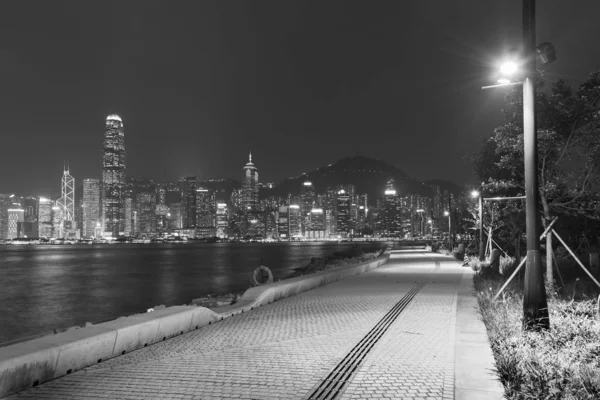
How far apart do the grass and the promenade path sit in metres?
0.29

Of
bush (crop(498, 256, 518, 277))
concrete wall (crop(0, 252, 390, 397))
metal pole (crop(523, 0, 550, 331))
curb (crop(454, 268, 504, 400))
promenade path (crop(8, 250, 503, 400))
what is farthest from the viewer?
bush (crop(498, 256, 518, 277))

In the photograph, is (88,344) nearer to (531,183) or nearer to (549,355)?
(549,355)

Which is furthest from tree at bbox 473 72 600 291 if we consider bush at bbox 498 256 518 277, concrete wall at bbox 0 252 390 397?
concrete wall at bbox 0 252 390 397

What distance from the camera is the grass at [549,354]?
18.4 ft

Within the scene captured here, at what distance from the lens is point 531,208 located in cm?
874

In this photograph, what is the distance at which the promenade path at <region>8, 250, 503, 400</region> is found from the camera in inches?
252

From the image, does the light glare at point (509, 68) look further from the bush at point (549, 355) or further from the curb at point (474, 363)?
the curb at point (474, 363)

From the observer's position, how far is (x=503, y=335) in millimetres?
8352

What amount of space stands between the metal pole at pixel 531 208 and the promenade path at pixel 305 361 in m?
0.97

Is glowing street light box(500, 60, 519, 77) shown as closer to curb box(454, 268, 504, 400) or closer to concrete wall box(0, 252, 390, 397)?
curb box(454, 268, 504, 400)

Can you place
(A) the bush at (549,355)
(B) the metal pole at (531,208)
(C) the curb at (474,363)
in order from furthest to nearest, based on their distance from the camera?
(B) the metal pole at (531,208) → (C) the curb at (474,363) → (A) the bush at (549,355)

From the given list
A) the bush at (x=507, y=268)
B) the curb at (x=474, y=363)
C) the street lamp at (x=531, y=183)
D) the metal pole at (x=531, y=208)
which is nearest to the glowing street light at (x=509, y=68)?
the street lamp at (x=531, y=183)

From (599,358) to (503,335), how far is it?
148 centimetres

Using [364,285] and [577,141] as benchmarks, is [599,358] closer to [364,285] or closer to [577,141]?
[577,141]
